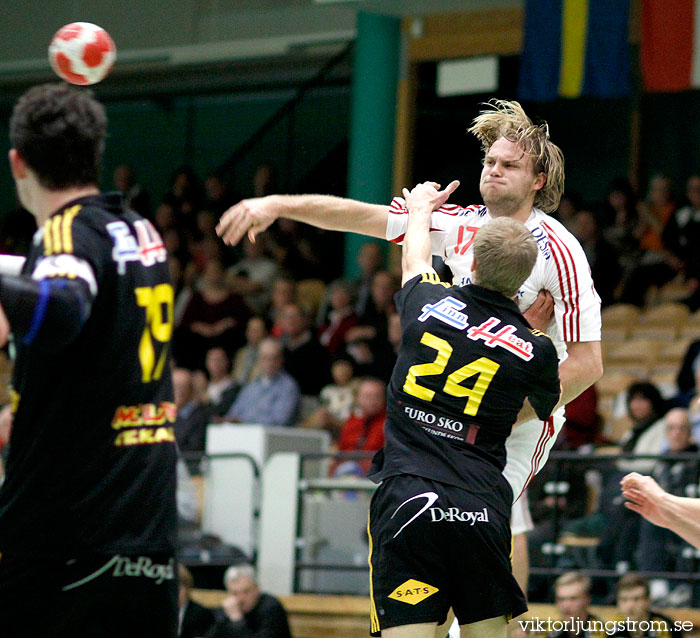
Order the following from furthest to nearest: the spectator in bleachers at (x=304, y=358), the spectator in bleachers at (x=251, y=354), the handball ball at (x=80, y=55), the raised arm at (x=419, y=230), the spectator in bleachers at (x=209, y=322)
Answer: the spectator in bleachers at (x=209, y=322), the spectator in bleachers at (x=251, y=354), the spectator in bleachers at (x=304, y=358), the handball ball at (x=80, y=55), the raised arm at (x=419, y=230)

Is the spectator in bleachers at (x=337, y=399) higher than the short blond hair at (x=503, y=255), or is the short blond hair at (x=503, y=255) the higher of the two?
the short blond hair at (x=503, y=255)

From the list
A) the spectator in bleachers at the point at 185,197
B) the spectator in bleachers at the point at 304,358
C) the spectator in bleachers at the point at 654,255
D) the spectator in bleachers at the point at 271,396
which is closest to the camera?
the spectator in bleachers at the point at 271,396

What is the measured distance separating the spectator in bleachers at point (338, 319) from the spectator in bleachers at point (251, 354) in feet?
2.07

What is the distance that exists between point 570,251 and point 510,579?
132cm

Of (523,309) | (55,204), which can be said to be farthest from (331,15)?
(55,204)

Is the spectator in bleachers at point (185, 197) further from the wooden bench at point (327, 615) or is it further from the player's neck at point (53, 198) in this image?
the player's neck at point (53, 198)

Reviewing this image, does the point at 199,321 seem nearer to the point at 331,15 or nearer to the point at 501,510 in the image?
the point at 331,15

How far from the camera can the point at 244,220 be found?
4.56 meters

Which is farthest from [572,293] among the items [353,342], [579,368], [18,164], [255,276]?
[255,276]

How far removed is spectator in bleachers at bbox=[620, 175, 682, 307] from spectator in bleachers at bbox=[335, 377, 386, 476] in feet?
10.8

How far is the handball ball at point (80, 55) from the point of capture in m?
5.34

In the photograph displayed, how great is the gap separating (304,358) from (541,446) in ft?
24.6

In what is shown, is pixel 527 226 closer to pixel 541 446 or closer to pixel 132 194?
pixel 541 446

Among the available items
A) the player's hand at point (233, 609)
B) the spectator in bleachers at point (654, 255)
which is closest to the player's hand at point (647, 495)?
the player's hand at point (233, 609)
